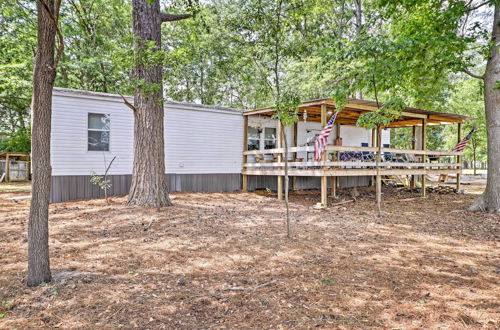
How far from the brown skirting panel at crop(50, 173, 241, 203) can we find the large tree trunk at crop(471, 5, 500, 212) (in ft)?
25.4

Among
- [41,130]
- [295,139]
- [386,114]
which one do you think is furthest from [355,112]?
[41,130]

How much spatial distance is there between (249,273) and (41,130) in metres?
2.66

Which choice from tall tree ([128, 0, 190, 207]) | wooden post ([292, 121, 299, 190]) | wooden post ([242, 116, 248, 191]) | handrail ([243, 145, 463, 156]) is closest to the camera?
tall tree ([128, 0, 190, 207])

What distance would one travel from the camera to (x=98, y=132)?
9.54 m

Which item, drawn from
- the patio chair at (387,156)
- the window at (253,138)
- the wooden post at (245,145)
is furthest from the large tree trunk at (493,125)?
the window at (253,138)

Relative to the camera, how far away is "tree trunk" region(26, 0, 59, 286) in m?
3.00

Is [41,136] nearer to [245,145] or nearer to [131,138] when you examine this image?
[131,138]

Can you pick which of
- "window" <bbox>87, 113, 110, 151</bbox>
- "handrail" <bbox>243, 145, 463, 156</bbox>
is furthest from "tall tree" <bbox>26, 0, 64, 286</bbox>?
"window" <bbox>87, 113, 110, 151</bbox>

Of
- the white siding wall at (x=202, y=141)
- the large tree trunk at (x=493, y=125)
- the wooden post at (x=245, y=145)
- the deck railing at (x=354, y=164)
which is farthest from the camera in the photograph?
the wooden post at (x=245, y=145)

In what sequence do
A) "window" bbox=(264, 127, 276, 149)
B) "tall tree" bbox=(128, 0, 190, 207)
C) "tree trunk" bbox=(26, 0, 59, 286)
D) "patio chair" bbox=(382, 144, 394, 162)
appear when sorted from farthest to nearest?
"window" bbox=(264, 127, 276, 149), "patio chair" bbox=(382, 144, 394, 162), "tall tree" bbox=(128, 0, 190, 207), "tree trunk" bbox=(26, 0, 59, 286)

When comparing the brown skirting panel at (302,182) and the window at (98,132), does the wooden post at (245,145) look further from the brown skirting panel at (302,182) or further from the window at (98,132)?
the window at (98,132)

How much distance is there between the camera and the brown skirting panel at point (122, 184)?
29.3 ft

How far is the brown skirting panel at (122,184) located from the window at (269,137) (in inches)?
79.6

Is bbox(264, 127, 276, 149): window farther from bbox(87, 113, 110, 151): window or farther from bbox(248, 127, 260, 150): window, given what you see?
bbox(87, 113, 110, 151): window
